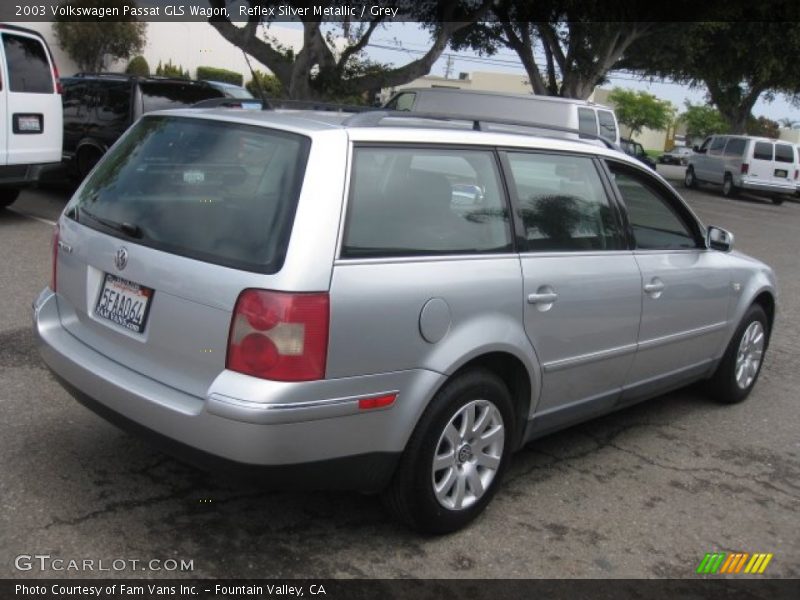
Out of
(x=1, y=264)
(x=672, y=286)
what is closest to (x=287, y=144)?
(x=672, y=286)

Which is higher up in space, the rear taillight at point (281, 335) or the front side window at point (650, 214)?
the front side window at point (650, 214)

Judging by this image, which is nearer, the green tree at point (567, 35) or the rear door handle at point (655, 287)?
the rear door handle at point (655, 287)

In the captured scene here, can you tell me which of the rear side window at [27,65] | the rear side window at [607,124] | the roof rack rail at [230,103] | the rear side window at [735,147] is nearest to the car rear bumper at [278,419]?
the roof rack rail at [230,103]

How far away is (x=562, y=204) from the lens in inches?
163

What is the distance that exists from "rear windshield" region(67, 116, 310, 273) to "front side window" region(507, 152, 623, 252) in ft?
3.86

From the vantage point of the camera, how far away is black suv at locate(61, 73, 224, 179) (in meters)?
10.5

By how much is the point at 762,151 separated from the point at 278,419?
85.0 feet

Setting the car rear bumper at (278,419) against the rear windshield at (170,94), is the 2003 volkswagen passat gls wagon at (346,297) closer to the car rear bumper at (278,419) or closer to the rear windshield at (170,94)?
the car rear bumper at (278,419)

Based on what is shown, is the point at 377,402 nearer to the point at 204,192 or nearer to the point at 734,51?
the point at 204,192

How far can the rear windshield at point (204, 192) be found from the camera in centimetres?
311

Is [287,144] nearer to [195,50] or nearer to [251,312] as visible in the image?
[251,312]

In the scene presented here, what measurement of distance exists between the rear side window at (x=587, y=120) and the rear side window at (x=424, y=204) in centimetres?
1368

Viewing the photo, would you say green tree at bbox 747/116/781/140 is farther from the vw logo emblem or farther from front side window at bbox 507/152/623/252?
the vw logo emblem
